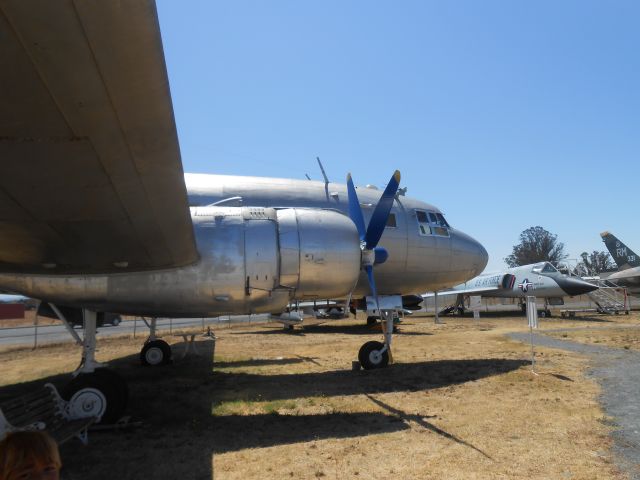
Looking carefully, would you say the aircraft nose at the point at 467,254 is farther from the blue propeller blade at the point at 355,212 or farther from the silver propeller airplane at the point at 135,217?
the blue propeller blade at the point at 355,212

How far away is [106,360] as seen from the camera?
1606 centimetres

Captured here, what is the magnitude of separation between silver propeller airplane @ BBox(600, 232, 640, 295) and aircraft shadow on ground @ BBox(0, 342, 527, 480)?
37707mm

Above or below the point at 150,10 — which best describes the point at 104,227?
below

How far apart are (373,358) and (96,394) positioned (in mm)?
6497

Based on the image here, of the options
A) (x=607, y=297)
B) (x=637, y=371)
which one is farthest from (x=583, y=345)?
(x=607, y=297)

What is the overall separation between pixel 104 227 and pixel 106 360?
1242cm

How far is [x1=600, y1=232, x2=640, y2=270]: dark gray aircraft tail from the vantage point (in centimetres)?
4678

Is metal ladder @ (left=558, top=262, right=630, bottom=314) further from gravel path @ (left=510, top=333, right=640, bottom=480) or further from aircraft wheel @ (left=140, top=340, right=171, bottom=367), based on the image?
aircraft wheel @ (left=140, top=340, right=171, bottom=367)

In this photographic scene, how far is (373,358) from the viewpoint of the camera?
11.6m

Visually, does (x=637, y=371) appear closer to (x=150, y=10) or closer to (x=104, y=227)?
(x=104, y=227)

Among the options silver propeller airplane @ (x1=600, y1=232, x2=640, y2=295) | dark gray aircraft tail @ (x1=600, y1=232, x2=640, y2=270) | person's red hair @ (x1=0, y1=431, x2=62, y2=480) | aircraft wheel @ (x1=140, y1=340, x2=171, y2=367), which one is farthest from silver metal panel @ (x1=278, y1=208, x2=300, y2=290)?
dark gray aircraft tail @ (x1=600, y1=232, x2=640, y2=270)

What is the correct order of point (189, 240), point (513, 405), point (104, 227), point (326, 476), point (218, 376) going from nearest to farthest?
point (326, 476)
point (104, 227)
point (189, 240)
point (513, 405)
point (218, 376)

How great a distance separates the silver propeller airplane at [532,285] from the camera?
34772 mm

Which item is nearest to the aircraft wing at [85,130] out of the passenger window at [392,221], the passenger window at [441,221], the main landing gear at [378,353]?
the main landing gear at [378,353]
